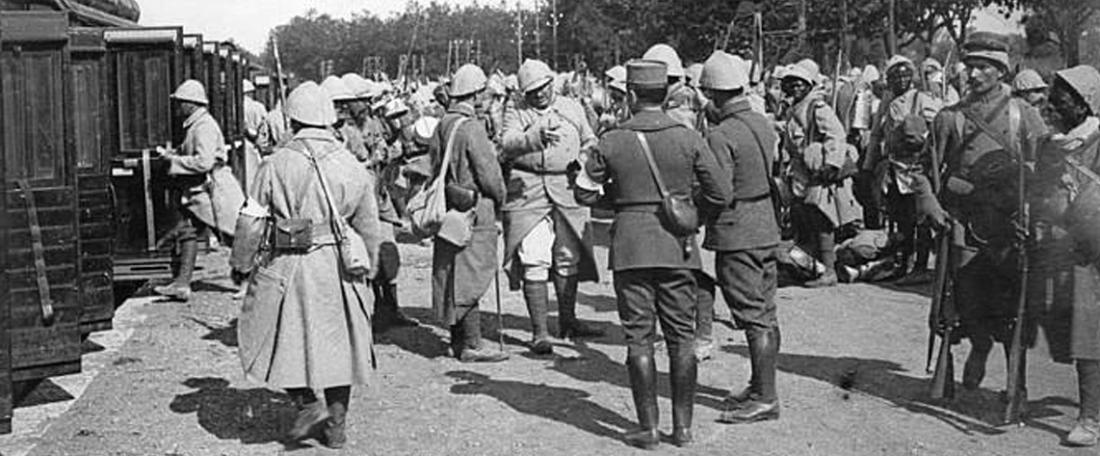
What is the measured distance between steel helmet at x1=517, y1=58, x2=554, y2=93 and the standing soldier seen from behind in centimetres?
Result: 344

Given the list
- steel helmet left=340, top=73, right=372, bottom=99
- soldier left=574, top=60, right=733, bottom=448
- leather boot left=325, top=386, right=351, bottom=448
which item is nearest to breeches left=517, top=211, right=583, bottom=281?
steel helmet left=340, top=73, right=372, bottom=99

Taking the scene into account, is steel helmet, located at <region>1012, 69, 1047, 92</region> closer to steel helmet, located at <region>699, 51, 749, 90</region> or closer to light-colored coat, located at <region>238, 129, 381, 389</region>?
steel helmet, located at <region>699, 51, 749, 90</region>

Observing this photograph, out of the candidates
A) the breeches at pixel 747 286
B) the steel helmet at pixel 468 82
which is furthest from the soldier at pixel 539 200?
the breeches at pixel 747 286

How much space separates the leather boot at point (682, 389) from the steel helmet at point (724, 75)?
5.00 ft

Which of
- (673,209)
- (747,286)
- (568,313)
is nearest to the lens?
(673,209)

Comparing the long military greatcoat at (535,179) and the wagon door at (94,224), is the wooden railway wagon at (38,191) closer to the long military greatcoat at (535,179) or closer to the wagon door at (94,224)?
the wagon door at (94,224)

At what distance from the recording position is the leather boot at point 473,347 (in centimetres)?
913

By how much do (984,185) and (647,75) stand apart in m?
2.10

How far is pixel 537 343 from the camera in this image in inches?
367

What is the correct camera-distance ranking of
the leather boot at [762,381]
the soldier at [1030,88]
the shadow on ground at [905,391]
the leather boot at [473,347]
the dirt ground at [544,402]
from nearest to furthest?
the dirt ground at [544,402], the leather boot at [762,381], the shadow on ground at [905,391], the leather boot at [473,347], the soldier at [1030,88]

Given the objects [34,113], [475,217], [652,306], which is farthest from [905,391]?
[34,113]

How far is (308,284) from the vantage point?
6.68m

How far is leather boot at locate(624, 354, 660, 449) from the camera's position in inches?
264

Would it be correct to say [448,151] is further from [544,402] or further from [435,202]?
[544,402]
